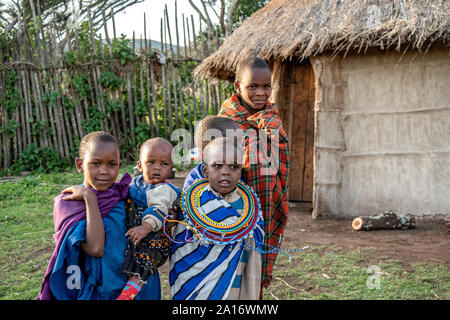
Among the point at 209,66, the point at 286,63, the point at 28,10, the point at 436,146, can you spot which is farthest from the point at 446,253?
the point at 28,10

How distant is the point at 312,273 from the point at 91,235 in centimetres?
242

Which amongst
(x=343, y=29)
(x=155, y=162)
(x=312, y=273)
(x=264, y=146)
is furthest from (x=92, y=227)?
(x=343, y=29)

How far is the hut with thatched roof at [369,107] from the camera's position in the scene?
5.24m

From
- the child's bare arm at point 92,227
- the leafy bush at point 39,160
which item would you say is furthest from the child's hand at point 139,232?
the leafy bush at point 39,160

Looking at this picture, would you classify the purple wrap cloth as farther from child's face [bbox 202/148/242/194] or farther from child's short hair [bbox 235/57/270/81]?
child's short hair [bbox 235/57/270/81]

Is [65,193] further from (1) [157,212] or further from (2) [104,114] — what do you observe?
(2) [104,114]

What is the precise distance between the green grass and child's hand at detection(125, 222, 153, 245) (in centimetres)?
154

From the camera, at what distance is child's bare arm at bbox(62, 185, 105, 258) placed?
5.72 feet

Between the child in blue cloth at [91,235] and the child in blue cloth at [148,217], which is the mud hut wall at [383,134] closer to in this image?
the child in blue cloth at [148,217]

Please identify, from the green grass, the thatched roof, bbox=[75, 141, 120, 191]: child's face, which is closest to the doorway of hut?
the thatched roof

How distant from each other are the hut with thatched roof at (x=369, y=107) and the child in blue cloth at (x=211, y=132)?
11.1 ft

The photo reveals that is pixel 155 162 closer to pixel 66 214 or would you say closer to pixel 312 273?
pixel 66 214

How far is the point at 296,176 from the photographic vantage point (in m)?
6.82
